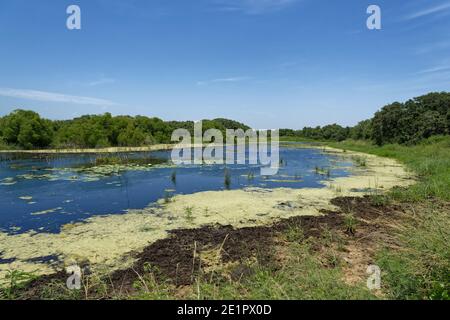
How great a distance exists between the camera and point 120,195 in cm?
1221

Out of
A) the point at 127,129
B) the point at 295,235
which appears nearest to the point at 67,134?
the point at 127,129

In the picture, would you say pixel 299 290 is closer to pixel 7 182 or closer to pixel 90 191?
pixel 90 191

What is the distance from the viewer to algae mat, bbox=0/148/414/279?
19.7ft

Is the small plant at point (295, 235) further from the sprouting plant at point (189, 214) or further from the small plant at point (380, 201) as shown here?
the small plant at point (380, 201)

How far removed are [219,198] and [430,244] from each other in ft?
25.4

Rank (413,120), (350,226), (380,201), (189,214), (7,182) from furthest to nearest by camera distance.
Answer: (413,120) < (7,182) < (380,201) < (189,214) < (350,226)

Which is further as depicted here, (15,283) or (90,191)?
(90,191)

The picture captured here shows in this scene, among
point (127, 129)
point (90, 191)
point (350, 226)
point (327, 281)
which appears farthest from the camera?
point (127, 129)

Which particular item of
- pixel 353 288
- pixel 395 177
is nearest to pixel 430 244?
pixel 353 288

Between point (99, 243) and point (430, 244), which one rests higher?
point (430, 244)

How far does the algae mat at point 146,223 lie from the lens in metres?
6.02

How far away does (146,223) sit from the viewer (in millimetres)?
8273

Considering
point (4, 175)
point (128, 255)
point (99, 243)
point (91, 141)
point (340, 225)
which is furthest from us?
point (91, 141)
